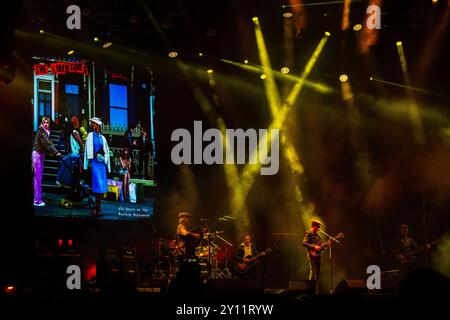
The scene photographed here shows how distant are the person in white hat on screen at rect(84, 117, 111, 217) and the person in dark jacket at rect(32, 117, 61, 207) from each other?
72 cm

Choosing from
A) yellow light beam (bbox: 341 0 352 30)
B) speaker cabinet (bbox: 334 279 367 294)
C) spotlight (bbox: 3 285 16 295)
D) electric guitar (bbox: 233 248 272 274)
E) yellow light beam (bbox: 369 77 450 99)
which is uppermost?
yellow light beam (bbox: 341 0 352 30)

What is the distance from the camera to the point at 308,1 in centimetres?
1181

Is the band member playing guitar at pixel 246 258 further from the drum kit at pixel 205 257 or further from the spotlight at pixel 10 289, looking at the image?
the spotlight at pixel 10 289

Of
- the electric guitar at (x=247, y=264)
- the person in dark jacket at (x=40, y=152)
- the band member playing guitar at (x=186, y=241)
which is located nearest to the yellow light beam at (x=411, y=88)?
the electric guitar at (x=247, y=264)

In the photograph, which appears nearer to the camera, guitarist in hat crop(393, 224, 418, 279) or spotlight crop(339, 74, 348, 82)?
guitarist in hat crop(393, 224, 418, 279)

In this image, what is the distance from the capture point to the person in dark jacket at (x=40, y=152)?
35.0 feet

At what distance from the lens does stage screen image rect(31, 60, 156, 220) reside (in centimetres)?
1079

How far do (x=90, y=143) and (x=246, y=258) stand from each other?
12.9ft

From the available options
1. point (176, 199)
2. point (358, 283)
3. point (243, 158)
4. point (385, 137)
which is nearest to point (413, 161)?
point (385, 137)

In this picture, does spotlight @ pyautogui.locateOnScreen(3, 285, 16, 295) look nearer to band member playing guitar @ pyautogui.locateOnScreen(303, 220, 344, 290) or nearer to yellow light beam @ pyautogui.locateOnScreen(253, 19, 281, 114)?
band member playing guitar @ pyautogui.locateOnScreen(303, 220, 344, 290)

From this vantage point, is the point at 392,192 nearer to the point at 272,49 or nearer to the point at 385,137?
the point at 385,137

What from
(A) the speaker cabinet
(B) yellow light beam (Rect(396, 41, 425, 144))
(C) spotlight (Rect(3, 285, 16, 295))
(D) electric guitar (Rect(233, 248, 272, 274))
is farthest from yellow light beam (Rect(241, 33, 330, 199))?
(C) spotlight (Rect(3, 285, 16, 295))

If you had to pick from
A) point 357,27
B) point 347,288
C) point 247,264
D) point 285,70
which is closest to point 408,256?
point 247,264

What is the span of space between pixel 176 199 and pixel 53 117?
3.45m
